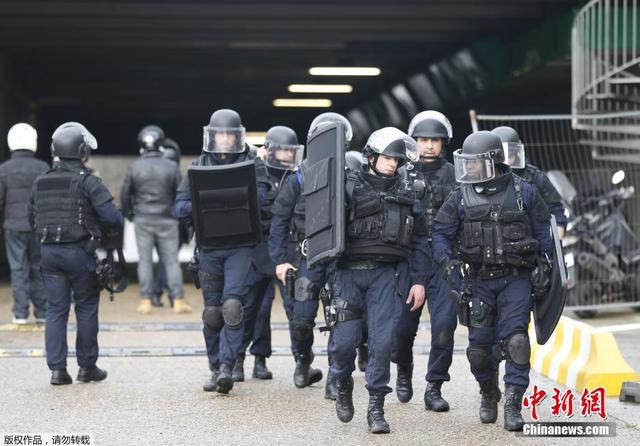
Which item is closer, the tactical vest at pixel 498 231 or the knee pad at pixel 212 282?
the tactical vest at pixel 498 231

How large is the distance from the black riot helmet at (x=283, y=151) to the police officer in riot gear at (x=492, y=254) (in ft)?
5.95

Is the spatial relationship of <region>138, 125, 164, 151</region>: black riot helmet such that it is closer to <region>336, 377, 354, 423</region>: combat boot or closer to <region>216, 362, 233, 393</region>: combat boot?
<region>216, 362, 233, 393</region>: combat boot

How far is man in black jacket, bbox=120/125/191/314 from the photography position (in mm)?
13648

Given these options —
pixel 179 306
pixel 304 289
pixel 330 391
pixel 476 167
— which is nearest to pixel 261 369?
pixel 330 391

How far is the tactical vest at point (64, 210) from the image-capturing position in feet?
28.6

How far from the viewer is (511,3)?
1688 centimetres

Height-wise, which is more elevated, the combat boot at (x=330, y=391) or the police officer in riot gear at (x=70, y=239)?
the police officer in riot gear at (x=70, y=239)

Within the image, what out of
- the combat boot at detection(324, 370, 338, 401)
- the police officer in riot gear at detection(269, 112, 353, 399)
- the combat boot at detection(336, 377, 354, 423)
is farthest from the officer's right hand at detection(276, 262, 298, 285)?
the combat boot at detection(336, 377, 354, 423)

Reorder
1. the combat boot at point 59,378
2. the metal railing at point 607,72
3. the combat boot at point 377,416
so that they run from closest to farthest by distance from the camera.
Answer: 1. the combat boot at point 377,416
2. the combat boot at point 59,378
3. the metal railing at point 607,72

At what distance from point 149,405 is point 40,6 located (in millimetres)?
10512

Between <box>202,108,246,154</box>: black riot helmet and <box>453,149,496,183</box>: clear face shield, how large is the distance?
185cm

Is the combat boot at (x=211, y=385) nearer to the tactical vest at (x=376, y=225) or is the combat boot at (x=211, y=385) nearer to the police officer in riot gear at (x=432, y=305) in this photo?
the police officer in riot gear at (x=432, y=305)

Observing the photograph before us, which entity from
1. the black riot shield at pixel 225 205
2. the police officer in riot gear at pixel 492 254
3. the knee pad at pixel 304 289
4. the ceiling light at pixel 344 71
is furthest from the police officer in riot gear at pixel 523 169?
the ceiling light at pixel 344 71

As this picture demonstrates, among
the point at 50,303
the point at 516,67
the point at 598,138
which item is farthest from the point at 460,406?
the point at 516,67
